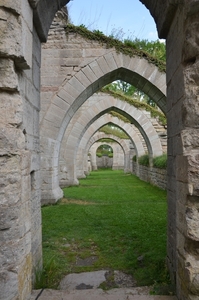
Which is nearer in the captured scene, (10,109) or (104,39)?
(10,109)

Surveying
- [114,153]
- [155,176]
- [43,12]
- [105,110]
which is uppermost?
[105,110]

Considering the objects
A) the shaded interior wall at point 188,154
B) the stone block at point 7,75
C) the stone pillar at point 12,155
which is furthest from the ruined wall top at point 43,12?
the shaded interior wall at point 188,154

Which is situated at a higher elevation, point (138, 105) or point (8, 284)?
point (138, 105)

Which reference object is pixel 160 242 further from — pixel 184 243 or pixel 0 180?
pixel 0 180

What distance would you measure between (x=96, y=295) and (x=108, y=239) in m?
2.19

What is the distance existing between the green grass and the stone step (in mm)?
458

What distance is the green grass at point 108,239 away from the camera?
353 cm

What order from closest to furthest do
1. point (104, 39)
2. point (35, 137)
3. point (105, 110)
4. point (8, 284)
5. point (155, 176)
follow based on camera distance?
1. point (8, 284)
2. point (35, 137)
3. point (104, 39)
4. point (155, 176)
5. point (105, 110)

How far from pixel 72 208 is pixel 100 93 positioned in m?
8.28

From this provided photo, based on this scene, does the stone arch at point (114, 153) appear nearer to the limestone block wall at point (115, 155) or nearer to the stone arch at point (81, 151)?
the limestone block wall at point (115, 155)

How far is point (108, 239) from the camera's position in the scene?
187 inches

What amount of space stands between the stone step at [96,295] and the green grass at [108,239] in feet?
1.50

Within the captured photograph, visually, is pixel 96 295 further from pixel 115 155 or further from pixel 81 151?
pixel 115 155

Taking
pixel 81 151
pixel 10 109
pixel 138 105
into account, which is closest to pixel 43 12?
pixel 10 109
